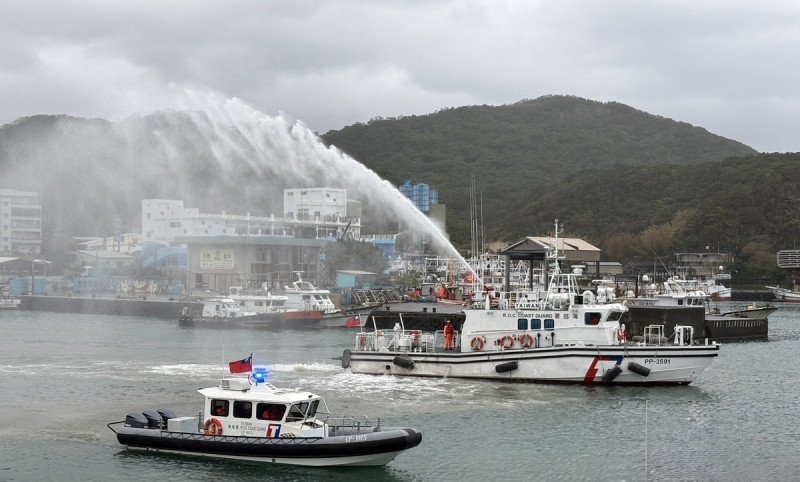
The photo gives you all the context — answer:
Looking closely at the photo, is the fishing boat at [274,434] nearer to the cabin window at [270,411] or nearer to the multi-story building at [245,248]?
the cabin window at [270,411]

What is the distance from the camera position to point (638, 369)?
39.3 metres

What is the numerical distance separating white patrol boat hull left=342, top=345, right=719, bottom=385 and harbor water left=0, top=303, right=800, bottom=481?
582mm

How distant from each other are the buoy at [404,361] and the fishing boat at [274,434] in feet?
48.4

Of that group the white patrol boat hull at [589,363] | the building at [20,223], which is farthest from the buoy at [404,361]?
the building at [20,223]

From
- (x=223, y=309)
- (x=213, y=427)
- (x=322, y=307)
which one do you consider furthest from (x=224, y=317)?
(x=213, y=427)

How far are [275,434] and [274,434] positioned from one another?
0.11 ft

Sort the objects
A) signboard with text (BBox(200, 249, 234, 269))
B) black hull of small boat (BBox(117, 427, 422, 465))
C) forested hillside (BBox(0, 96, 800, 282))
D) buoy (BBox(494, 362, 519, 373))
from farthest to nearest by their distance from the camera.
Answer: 1. signboard with text (BBox(200, 249, 234, 269))
2. forested hillside (BBox(0, 96, 800, 282))
3. buoy (BBox(494, 362, 519, 373))
4. black hull of small boat (BBox(117, 427, 422, 465))

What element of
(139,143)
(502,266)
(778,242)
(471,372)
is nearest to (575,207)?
Result: (778,242)

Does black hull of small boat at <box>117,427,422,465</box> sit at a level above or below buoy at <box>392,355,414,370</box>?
below

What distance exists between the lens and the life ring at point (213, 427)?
26.4m

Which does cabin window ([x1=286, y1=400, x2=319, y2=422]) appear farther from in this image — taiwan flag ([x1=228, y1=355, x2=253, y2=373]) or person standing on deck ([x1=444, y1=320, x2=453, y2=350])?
person standing on deck ([x1=444, y1=320, x2=453, y2=350])

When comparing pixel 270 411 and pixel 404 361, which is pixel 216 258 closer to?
pixel 404 361

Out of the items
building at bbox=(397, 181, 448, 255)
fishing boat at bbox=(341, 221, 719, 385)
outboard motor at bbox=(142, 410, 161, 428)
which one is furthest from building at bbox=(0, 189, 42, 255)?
outboard motor at bbox=(142, 410, 161, 428)

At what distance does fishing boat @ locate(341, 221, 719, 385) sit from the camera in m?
39.8
